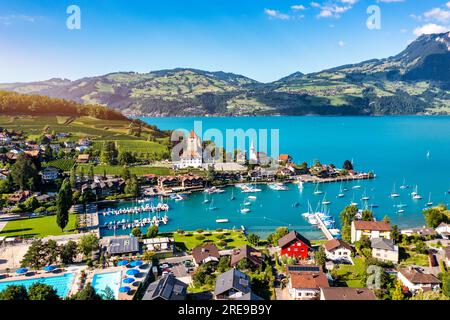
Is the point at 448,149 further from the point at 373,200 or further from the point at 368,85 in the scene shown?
the point at 368,85

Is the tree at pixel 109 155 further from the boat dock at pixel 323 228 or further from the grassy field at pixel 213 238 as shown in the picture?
the boat dock at pixel 323 228

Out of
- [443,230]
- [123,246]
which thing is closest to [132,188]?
[123,246]

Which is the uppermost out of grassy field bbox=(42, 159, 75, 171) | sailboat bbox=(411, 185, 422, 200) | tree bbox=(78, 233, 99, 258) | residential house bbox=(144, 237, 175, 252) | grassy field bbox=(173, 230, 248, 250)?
grassy field bbox=(42, 159, 75, 171)

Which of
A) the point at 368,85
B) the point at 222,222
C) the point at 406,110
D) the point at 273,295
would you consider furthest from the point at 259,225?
the point at 368,85

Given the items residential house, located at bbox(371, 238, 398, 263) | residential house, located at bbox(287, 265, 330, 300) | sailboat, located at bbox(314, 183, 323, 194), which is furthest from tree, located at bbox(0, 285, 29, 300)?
sailboat, located at bbox(314, 183, 323, 194)

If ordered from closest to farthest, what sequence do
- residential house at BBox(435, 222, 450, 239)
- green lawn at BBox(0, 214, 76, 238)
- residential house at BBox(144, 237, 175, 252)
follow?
residential house at BBox(144, 237, 175, 252) → residential house at BBox(435, 222, 450, 239) → green lawn at BBox(0, 214, 76, 238)

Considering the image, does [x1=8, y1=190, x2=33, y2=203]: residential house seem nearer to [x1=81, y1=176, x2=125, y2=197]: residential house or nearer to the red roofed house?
[x1=81, y1=176, x2=125, y2=197]: residential house
